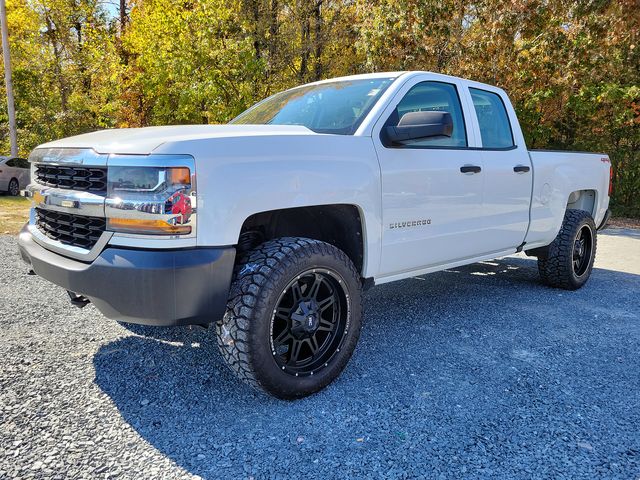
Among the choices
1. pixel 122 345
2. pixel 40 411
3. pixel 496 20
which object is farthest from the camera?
pixel 496 20

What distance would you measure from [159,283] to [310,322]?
916 millimetres

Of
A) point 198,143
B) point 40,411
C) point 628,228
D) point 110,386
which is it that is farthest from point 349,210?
point 628,228

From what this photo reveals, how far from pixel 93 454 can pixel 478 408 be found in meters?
1.90

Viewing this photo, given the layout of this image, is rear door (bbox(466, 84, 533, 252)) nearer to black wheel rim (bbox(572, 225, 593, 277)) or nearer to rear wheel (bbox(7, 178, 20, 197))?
black wheel rim (bbox(572, 225, 593, 277))

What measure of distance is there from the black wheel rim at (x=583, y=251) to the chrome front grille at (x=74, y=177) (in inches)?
188

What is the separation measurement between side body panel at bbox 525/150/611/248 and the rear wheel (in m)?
15.9

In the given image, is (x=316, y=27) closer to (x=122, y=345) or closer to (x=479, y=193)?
(x=479, y=193)

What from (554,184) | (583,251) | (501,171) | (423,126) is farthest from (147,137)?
(583,251)

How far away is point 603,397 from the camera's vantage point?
286cm

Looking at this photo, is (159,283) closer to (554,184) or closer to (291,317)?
(291,317)

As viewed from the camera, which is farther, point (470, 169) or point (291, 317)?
point (470, 169)

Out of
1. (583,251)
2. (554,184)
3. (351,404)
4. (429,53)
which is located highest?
(429,53)

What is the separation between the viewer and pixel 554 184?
4883mm

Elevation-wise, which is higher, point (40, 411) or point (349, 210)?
point (349, 210)
